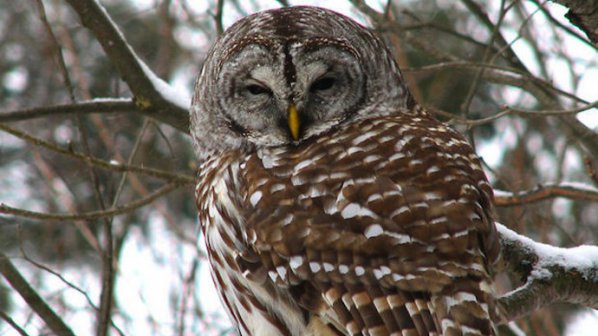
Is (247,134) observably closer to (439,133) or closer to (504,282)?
(439,133)

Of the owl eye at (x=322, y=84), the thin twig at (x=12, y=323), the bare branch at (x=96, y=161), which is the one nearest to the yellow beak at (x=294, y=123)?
the owl eye at (x=322, y=84)

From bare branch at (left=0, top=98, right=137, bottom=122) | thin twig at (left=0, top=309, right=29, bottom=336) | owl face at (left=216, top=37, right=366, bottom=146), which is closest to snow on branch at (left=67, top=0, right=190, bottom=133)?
bare branch at (left=0, top=98, right=137, bottom=122)

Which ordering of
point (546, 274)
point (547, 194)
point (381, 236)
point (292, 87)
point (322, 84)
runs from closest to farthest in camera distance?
1. point (381, 236)
2. point (546, 274)
3. point (292, 87)
4. point (322, 84)
5. point (547, 194)

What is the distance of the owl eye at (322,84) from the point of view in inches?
174

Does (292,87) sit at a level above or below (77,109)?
below

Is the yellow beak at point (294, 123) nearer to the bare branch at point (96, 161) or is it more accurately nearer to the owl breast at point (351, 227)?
the owl breast at point (351, 227)

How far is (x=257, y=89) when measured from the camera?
4480 mm

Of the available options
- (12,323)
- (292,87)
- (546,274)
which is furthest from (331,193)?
(12,323)

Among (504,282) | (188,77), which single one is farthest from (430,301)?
(188,77)

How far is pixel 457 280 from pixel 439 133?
89 cm

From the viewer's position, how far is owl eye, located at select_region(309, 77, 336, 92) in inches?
174

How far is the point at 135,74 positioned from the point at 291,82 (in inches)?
47.2

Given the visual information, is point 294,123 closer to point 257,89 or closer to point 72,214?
point 257,89

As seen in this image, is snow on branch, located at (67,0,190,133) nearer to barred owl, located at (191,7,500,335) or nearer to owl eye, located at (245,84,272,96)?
barred owl, located at (191,7,500,335)
